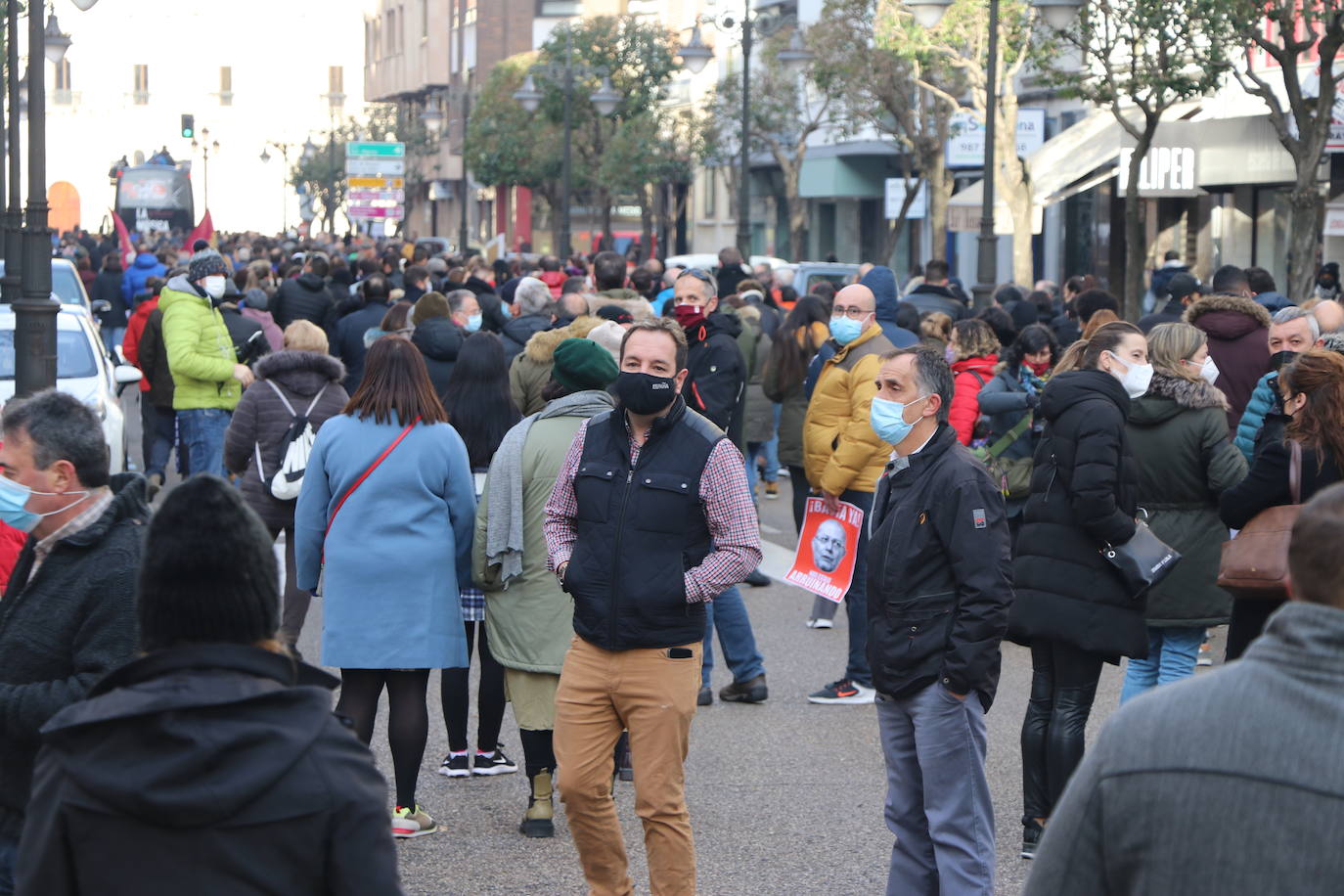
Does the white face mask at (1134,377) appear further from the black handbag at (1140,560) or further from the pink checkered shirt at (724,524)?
the pink checkered shirt at (724,524)

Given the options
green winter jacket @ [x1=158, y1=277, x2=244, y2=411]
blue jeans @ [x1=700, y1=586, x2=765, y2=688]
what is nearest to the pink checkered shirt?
blue jeans @ [x1=700, y1=586, x2=765, y2=688]

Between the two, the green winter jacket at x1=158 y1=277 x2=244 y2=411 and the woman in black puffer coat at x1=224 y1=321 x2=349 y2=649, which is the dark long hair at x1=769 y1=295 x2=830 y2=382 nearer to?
Result: the woman in black puffer coat at x1=224 y1=321 x2=349 y2=649

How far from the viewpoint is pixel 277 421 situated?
8672 millimetres

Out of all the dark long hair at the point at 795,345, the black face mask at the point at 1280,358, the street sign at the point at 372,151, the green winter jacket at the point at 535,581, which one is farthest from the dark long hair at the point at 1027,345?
the street sign at the point at 372,151

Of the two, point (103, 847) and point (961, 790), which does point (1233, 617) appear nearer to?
point (961, 790)

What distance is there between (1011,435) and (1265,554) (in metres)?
3.54

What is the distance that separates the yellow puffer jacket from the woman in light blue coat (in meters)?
2.35

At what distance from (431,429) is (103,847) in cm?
375

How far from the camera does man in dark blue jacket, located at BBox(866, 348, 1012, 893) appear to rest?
201 inches

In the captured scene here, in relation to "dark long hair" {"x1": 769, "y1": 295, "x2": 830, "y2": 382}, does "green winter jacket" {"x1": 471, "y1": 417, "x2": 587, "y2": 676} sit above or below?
below

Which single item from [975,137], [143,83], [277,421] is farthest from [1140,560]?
[143,83]

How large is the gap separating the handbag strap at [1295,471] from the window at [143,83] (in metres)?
95.1

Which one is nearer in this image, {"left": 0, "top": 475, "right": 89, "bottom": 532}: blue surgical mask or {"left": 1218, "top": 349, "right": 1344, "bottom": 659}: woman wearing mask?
{"left": 0, "top": 475, "right": 89, "bottom": 532}: blue surgical mask

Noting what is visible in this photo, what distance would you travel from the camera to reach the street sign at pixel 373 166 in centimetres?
4944
